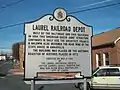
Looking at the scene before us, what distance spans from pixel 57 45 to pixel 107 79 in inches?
377

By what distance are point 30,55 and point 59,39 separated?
1078 mm

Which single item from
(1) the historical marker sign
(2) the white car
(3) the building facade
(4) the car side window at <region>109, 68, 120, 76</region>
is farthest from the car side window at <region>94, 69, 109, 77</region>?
(3) the building facade

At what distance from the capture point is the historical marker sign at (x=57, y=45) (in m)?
8.97

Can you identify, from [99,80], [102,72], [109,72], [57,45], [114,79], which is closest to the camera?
[57,45]

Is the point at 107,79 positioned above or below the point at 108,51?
below

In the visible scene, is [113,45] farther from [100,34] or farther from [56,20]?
[56,20]

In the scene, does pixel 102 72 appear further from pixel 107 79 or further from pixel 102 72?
pixel 107 79

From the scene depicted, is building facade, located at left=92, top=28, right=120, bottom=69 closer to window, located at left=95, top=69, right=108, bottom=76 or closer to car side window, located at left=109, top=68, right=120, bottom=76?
window, located at left=95, top=69, right=108, bottom=76

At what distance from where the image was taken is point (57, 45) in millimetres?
9188

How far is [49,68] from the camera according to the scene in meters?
9.10

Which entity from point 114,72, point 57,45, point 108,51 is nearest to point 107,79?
point 114,72

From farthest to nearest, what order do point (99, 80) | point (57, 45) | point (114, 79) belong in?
point (99, 80) < point (114, 79) < point (57, 45)

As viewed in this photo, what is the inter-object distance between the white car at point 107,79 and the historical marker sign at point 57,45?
8726mm

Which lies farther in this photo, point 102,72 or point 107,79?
point 102,72
